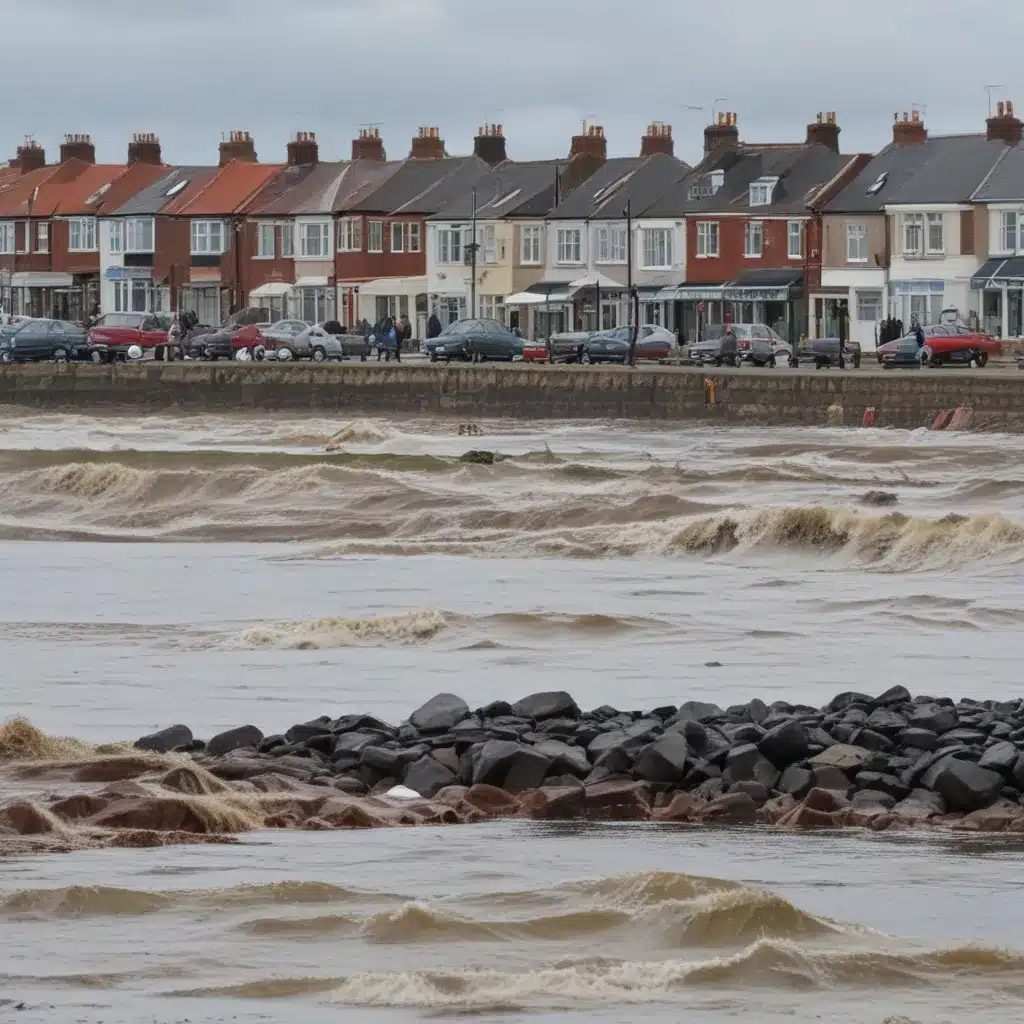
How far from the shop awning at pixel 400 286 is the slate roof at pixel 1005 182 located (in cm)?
2335

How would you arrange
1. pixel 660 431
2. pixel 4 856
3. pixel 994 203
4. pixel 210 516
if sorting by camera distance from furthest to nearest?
1. pixel 994 203
2. pixel 660 431
3. pixel 210 516
4. pixel 4 856

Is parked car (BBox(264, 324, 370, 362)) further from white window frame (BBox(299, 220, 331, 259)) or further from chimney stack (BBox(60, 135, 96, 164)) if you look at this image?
chimney stack (BBox(60, 135, 96, 164))

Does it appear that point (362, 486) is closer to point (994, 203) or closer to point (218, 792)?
point (218, 792)

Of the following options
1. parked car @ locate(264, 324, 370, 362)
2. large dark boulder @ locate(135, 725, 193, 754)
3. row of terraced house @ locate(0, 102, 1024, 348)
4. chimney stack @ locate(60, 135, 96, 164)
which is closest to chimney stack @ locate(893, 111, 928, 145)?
row of terraced house @ locate(0, 102, 1024, 348)

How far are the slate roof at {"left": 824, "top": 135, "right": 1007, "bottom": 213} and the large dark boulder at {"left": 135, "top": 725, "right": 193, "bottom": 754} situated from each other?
62.8 metres

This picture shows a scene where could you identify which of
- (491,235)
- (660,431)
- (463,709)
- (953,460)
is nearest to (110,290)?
(491,235)

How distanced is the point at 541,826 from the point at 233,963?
10.1ft

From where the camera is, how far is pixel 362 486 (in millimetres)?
39188

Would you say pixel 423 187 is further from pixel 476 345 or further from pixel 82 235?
A: pixel 476 345

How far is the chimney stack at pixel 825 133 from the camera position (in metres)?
83.6

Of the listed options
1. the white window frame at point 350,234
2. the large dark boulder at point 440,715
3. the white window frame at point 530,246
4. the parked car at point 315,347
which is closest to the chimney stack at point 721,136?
the white window frame at point 530,246

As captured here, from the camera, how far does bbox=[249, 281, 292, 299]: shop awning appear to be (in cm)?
9256

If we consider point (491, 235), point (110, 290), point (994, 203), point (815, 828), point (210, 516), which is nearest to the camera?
point (815, 828)

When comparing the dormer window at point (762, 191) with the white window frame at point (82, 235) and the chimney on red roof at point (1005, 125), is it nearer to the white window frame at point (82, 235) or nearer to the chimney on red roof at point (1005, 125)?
the chimney on red roof at point (1005, 125)
